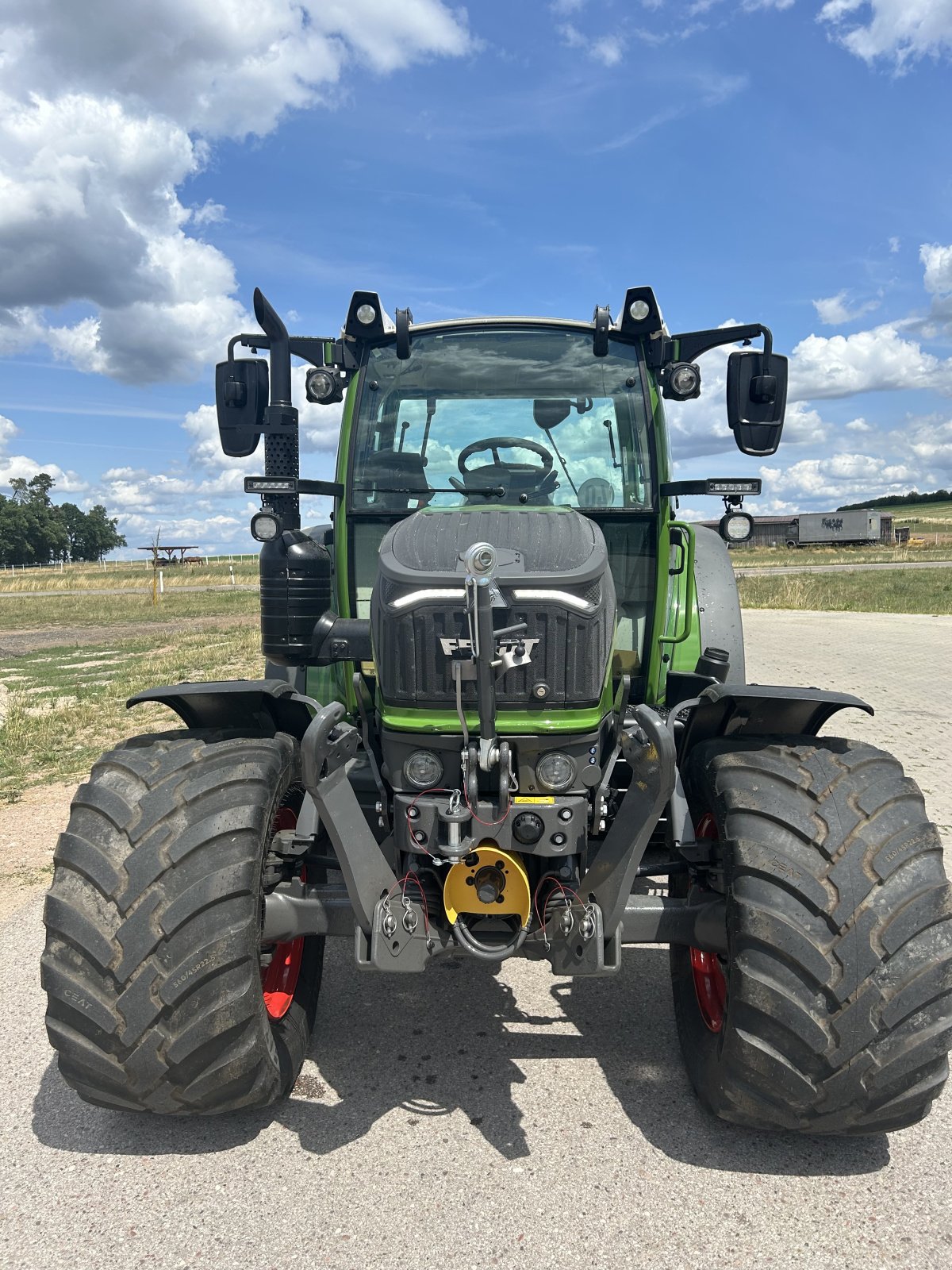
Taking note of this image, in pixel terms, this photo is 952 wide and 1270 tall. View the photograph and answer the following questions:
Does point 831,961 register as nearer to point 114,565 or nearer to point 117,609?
point 117,609

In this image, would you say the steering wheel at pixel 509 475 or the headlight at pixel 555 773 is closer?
the headlight at pixel 555 773

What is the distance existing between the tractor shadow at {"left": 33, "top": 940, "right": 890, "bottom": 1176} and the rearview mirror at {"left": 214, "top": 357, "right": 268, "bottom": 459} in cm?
234

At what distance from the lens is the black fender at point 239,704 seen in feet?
10.6

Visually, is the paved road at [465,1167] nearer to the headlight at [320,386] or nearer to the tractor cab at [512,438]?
the tractor cab at [512,438]

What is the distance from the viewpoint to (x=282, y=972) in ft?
11.5

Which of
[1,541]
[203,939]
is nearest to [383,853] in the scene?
[203,939]

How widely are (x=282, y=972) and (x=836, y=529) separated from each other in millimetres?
71658

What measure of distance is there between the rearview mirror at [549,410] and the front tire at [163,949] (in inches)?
88.7

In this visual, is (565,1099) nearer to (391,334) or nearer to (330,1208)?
(330,1208)

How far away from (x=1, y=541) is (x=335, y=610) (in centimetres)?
10008

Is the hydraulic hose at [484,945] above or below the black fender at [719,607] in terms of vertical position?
below

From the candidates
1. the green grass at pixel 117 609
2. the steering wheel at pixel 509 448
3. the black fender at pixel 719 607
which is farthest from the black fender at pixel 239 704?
the green grass at pixel 117 609

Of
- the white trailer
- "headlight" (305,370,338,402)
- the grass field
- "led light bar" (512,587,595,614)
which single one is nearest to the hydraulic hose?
"led light bar" (512,587,595,614)

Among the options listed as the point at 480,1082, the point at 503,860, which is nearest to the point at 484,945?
the point at 503,860
